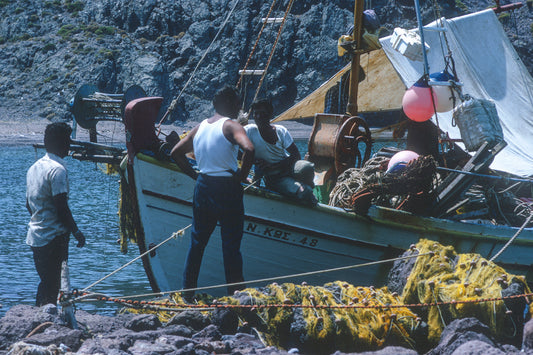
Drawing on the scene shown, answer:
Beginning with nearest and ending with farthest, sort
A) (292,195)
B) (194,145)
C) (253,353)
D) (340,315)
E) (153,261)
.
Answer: (253,353), (340,315), (194,145), (292,195), (153,261)

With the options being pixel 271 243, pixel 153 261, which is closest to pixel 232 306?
pixel 271 243

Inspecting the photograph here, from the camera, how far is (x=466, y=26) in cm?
1512

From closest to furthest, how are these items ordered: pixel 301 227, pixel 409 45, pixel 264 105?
pixel 264 105 < pixel 301 227 < pixel 409 45

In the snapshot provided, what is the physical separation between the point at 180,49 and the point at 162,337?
87.2m

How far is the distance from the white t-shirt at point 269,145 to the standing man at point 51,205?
2097 mm

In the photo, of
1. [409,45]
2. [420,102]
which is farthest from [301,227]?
[409,45]

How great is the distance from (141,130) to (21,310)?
8.62ft

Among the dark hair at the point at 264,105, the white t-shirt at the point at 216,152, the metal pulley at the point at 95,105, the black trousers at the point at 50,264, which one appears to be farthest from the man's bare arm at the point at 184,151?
the metal pulley at the point at 95,105

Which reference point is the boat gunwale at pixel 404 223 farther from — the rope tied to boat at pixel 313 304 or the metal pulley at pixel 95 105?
the rope tied to boat at pixel 313 304

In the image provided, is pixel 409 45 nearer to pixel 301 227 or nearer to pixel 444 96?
pixel 444 96

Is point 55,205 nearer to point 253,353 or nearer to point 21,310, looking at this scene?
point 21,310

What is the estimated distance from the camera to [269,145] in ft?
25.1

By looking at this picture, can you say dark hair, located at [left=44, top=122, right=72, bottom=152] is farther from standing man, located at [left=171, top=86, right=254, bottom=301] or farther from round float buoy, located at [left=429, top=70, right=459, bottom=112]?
round float buoy, located at [left=429, top=70, right=459, bottom=112]

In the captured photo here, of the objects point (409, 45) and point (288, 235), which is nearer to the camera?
point (288, 235)
